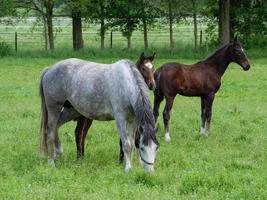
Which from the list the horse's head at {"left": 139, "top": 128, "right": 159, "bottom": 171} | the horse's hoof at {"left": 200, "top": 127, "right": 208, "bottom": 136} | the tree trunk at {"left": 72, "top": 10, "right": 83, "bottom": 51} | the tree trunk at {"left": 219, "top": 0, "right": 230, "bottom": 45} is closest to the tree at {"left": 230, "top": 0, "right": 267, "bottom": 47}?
the tree trunk at {"left": 219, "top": 0, "right": 230, "bottom": 45}

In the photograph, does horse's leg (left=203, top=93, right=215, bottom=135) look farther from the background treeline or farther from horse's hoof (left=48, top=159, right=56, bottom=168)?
the background treeline

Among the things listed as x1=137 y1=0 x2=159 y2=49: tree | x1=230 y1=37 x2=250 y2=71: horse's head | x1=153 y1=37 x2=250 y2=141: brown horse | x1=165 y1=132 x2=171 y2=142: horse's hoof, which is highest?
x1=137 y1=0 x2=159 y2=49: tree

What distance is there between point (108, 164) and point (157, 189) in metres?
1.95

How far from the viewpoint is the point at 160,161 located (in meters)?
9.89

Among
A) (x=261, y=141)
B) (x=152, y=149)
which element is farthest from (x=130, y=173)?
(x=261, y=141)

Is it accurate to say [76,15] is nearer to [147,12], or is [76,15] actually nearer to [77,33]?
→ [77,33]

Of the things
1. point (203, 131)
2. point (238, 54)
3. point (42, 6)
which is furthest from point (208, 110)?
point (42, 6)

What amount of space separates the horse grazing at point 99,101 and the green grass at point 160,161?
377 millimetres

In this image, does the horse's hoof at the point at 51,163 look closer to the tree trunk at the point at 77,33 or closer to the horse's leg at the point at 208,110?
the horse's leg at the point at 208,110

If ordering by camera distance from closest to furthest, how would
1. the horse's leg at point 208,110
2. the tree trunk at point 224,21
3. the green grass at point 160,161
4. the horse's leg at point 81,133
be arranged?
the green grass at point 160,161, the horse's leg at point 81,133, the horse's leg at point 208,110, the tree trunk at point 224,21

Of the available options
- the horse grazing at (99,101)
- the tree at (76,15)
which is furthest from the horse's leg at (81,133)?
the tree at (76,15)

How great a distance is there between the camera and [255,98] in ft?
60.4

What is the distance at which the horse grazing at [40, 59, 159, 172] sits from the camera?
28.7ft

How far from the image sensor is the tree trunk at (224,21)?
31.9m
